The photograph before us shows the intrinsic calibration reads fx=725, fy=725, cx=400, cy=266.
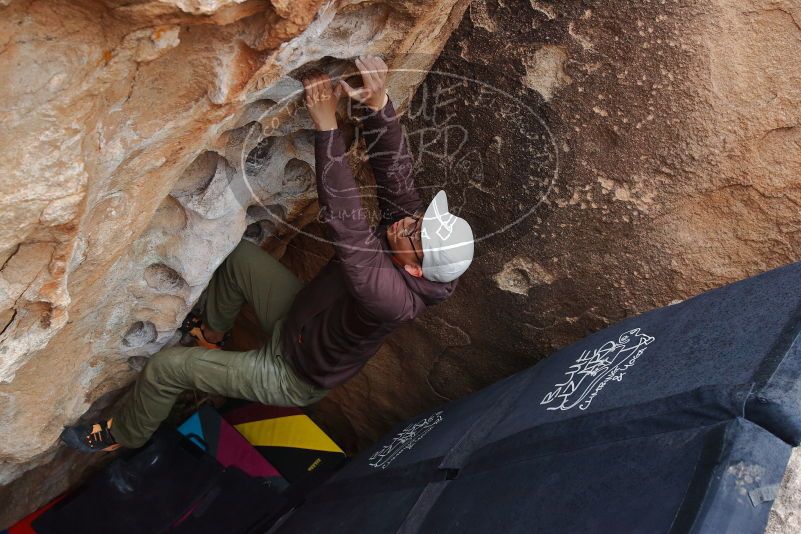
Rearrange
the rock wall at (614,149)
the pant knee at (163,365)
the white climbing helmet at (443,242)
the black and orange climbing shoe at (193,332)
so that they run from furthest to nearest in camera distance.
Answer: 1. the black and orange climbing shoe at (193,332)
2. the pant knee at (163,365)
3. the white climbing helmet at (443,242)
4. the rock wall at (614,149)

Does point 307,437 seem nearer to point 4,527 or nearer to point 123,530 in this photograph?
point 123,530

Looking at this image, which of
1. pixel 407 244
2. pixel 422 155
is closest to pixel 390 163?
pixel 422 155

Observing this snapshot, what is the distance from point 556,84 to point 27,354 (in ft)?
4.11

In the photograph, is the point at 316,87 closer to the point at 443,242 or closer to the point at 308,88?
the point at 308,88

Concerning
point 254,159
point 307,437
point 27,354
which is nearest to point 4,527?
point 307,437

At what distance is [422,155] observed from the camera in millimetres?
1931

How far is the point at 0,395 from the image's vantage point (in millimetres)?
1616

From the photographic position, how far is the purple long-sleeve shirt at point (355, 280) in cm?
158

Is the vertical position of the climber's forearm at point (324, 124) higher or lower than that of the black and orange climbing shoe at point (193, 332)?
higher

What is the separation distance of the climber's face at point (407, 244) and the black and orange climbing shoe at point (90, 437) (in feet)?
3.61

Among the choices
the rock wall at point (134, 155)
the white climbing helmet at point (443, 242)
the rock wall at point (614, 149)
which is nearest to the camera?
the rock wall at point (134, 155)

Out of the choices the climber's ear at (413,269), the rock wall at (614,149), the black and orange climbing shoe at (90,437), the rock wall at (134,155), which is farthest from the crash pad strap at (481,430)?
the black and orange climbing shoe at (90,437)

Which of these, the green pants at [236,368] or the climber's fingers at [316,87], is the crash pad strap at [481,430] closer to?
the green pants at [236,368]

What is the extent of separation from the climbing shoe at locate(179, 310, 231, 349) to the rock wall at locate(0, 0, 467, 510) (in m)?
0.20
